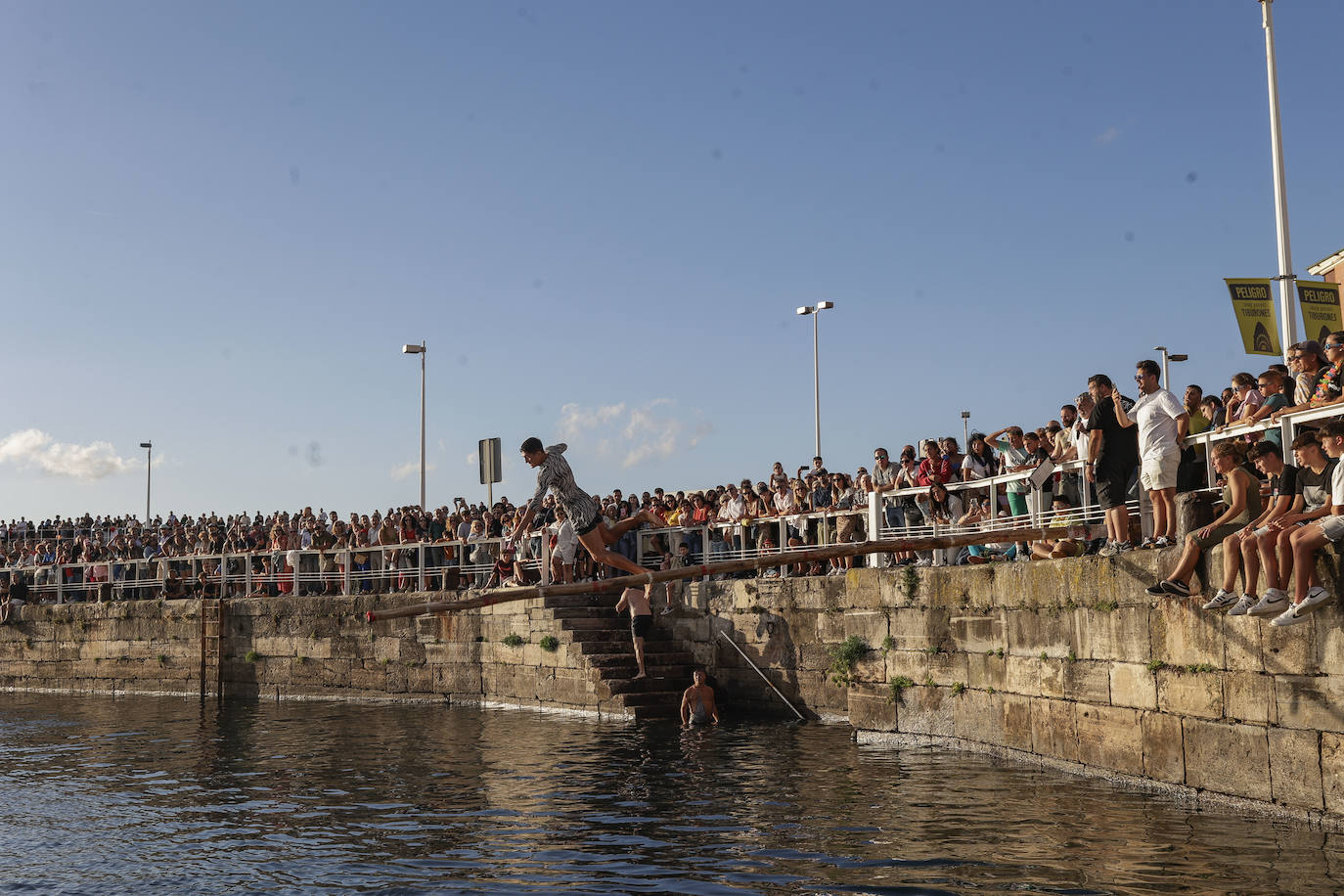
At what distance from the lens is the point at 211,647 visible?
2530cm

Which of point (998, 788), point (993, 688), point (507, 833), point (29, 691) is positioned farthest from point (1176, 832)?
point (29, 691)

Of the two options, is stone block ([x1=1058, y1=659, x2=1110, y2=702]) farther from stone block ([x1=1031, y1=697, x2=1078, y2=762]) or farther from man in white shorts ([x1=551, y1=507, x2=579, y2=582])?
man in white shorts ([x1=551, y1=507, x2=579, y2=582])

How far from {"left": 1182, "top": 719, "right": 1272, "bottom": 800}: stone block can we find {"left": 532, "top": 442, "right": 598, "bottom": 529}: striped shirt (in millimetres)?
6709

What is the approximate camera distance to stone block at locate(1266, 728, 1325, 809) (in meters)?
8.29

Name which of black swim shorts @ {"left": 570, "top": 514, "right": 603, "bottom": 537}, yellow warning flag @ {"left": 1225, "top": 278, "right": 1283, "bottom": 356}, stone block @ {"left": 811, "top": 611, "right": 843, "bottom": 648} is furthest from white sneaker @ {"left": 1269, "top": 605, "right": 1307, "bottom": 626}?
yellow warning flag @ {"left": 1225, "top": 278, "right": 1283, "bottom": 356}

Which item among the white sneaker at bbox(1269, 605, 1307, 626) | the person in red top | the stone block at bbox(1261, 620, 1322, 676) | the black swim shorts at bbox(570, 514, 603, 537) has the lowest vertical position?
the stone block at bbox(1261, 620, 1322, 676)

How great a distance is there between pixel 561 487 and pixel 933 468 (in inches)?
169

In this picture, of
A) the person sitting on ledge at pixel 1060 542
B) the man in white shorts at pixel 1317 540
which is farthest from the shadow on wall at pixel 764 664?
the man in white shorts at pixel 1317 540

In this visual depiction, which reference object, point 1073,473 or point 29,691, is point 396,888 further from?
point 29,691

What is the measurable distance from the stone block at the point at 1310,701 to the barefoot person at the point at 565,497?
6.57 m

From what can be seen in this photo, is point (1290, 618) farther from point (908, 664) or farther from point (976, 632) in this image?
point (908, 664)

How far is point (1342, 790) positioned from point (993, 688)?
14.8 ft

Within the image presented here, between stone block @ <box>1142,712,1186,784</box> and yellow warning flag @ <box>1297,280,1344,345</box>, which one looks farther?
yellow warning flag @ <box>1297,280,1344,345</box>

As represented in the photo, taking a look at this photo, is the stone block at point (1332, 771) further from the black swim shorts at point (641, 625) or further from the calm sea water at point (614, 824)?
the black swim shorts at point (641, 625)
